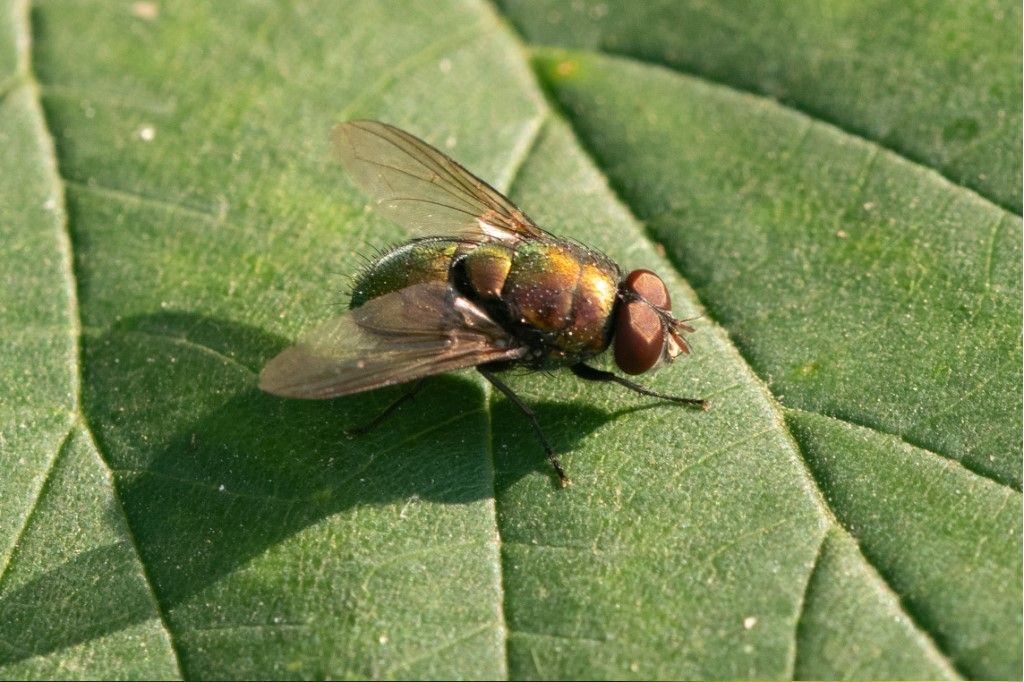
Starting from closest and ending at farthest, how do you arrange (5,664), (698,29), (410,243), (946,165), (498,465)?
(5,664) < (498,465) < (410,243) < (946,165) < (698,29)

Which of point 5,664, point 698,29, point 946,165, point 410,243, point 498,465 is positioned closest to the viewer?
point 5,664

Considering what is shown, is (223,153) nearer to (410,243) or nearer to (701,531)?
(410,243)

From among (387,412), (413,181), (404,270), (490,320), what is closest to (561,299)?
(490,320)

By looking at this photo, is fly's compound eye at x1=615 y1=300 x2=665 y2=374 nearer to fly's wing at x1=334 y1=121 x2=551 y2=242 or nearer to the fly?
the fly

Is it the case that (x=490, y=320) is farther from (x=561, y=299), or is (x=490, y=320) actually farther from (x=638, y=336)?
(x=638, y=336)

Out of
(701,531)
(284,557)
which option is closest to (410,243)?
(284,557)
